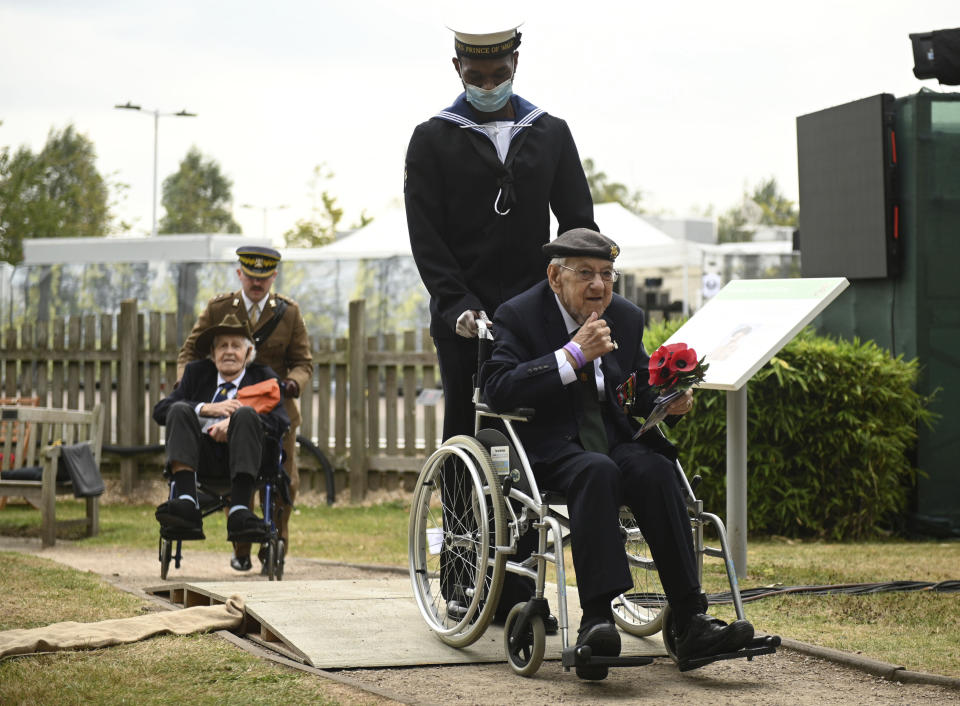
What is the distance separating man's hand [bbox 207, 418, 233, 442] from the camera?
7.47 metres

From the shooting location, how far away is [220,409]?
24.6 ft

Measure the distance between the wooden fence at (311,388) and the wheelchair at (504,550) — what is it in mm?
6065

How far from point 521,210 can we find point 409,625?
1.69m

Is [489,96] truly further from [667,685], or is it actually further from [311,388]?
[311,388]

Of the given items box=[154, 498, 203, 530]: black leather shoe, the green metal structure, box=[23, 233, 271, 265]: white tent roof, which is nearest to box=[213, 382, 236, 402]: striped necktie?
box=[154, 498, 203, 530]: black leather shoe

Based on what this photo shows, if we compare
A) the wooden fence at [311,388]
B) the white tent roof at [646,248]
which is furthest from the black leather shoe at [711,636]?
the white tent roof at [646,248]

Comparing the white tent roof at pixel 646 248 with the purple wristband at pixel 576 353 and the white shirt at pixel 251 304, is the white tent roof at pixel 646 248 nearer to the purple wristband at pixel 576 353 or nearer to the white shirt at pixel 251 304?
the white shirt at pixel 251 304

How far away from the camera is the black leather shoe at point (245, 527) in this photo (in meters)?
7.31

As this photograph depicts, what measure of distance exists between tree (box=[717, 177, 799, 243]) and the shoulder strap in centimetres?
4735

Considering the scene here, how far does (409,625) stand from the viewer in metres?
5.35

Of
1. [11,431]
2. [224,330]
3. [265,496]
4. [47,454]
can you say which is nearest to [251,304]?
[224,330]

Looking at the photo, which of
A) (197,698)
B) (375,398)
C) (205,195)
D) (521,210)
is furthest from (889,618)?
(205,195)

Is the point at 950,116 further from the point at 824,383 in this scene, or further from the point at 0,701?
the point at 0,701

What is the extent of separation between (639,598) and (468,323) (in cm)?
130
